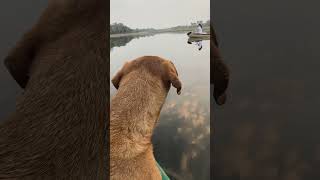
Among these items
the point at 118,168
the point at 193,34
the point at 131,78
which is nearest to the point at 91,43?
the point at 118,168

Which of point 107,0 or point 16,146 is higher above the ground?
point 107,0

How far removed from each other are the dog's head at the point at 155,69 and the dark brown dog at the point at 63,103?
0.70 metres

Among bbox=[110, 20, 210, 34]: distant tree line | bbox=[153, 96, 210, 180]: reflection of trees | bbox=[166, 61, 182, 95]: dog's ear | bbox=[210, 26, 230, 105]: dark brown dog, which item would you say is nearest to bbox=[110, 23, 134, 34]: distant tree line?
bbox=[110, 20, 210, 34]: distant tree line

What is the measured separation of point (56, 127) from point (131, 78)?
77cm

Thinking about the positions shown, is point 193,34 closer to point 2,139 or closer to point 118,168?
point 118,168

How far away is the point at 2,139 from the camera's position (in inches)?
40.4

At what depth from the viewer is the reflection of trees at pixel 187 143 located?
95.7 inches

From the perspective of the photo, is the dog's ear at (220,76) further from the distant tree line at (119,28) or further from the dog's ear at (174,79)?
the distant tree line at (119,28)

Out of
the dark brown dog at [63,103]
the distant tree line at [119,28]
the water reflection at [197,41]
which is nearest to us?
the dark brown dog at [63,103]

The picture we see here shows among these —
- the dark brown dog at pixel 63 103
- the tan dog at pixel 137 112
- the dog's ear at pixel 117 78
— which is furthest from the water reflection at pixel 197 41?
the dark brown dog at pixel 63 103

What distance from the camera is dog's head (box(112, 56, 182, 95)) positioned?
188 centimetres

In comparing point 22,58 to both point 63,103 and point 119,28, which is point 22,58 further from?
point 119,28

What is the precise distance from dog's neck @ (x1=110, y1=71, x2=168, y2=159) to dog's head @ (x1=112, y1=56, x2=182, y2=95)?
4 cm

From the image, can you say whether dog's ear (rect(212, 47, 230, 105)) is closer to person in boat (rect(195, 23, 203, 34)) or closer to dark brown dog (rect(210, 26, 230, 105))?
dark brown dog (rect(210, 26, 230, 105))
